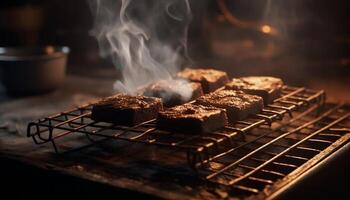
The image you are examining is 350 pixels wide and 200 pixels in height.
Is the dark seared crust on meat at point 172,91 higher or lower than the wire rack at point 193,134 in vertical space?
higher

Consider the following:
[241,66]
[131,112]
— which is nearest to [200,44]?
[241,66]

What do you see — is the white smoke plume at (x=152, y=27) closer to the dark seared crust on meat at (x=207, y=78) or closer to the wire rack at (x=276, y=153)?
the dark seared crust on meat at (x=207, y=78)

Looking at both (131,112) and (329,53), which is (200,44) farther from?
(131,112)

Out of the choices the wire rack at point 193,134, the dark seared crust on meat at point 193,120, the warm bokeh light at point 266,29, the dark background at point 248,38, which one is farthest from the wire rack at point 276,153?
the warm bokeh light at point 266,29

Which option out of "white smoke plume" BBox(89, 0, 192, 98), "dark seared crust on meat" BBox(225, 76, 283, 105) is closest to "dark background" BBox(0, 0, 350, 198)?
"white smoke plume" BBox(89, 0, 192, 98)

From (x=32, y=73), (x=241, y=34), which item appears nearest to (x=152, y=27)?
(x=241, y=34)

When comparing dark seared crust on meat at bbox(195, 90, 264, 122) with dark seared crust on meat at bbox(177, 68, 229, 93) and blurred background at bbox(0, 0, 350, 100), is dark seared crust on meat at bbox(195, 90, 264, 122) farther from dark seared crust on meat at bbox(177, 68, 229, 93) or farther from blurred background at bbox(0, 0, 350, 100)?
blurred background at bbox(0, 0, 350, 100)
